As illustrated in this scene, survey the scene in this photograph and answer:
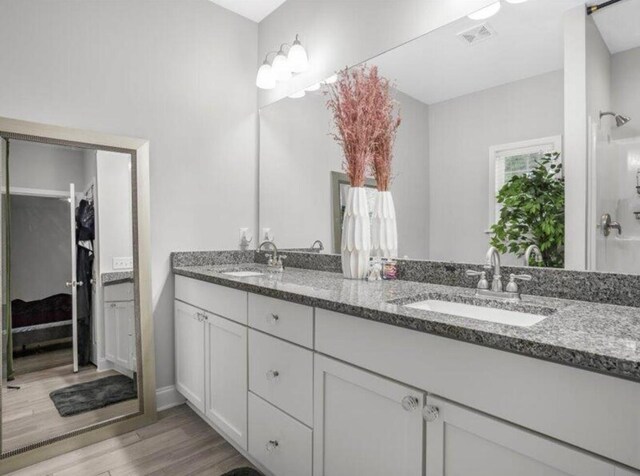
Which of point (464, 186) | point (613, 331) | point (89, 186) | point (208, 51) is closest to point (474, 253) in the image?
point (464, 186)

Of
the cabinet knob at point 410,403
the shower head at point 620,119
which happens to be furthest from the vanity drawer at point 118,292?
the shower head at point 620,119

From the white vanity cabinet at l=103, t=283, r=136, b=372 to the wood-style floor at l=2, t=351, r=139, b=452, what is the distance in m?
0.14

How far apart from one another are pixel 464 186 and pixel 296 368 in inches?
39.2

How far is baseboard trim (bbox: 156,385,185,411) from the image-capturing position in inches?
89.7

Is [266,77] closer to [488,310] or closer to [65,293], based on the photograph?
[65,293]

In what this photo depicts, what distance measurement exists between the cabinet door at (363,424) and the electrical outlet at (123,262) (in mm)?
1420

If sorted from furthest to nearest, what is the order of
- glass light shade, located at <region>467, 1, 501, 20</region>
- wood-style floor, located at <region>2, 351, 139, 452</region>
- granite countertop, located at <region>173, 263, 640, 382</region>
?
wood-style floor, located at <region>2, 351, 139, 452</region> < glass light shade, located at <region>467, 1, 501, 20</region> < granite countertop, located at <region>173, 263, 640, 382</region>

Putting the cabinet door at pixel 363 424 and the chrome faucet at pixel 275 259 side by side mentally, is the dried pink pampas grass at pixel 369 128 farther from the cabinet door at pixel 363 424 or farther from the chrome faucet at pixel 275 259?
the cabinet door at pixel 363 424

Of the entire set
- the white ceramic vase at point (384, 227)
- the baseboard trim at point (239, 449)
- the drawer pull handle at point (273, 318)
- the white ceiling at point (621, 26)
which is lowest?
the baseboard trim at point (239, 449)

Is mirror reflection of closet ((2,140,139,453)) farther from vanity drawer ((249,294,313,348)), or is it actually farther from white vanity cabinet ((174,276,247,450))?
vanity drawer ((249,294,313,348))

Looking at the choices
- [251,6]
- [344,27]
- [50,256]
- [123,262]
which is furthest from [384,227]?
[251,6]

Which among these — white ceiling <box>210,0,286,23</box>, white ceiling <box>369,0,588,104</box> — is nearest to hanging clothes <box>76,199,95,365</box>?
white ceiling <box>210,0,286,23</box>

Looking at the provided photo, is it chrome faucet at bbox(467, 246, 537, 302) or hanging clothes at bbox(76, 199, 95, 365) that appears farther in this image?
hanging clothes at bbox(76, 199, 95, 365)

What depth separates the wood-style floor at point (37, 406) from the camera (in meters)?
1.75
